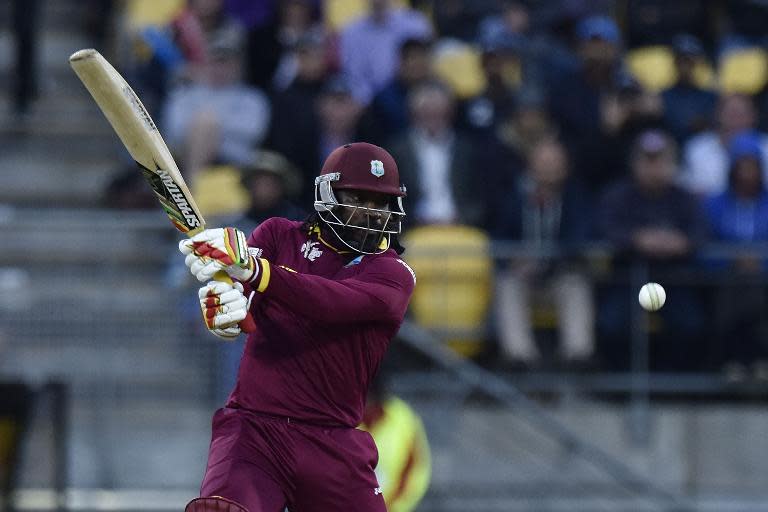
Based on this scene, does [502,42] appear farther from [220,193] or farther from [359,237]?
[359,237]

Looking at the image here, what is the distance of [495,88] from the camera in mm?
12812

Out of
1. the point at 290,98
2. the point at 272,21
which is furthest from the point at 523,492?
the point at 272,21

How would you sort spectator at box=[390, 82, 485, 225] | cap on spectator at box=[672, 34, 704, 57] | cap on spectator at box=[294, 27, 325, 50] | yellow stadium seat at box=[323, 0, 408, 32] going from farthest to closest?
yellow stadium seat at box=[323, 0, 408, 32]
cap on spectator at box=[672, 34, 704, 57]
cap on spectator at box=[294, 27, 325, 50]
spectator at box=[390, 82, 485, 225]

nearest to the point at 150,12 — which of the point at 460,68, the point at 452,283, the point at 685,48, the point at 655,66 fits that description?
the point at 460,68

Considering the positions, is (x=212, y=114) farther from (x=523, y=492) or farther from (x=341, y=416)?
(x=341, y=416)

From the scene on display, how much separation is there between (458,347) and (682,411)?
5.23 feet

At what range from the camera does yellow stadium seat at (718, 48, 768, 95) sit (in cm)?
1442

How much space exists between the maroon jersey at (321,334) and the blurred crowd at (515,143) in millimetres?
4079

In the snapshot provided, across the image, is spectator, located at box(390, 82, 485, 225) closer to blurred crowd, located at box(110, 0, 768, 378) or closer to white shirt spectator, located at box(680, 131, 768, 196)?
blurred crowd, located at box(110, 0, 768, 378)

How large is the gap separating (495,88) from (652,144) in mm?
1558

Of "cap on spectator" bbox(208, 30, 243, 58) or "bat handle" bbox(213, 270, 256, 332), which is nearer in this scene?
"bat handle" bbox(213, 270, 256, 332)

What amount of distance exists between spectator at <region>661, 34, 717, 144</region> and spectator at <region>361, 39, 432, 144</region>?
1.94m

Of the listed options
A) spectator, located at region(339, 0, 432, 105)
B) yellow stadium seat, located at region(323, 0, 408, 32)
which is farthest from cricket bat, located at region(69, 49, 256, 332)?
yellow stadium seat, located at region(323, 0, 408, 32)

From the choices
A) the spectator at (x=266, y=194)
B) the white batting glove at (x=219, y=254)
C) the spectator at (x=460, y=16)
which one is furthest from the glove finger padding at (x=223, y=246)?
the spectator at (x=460, y=16)
